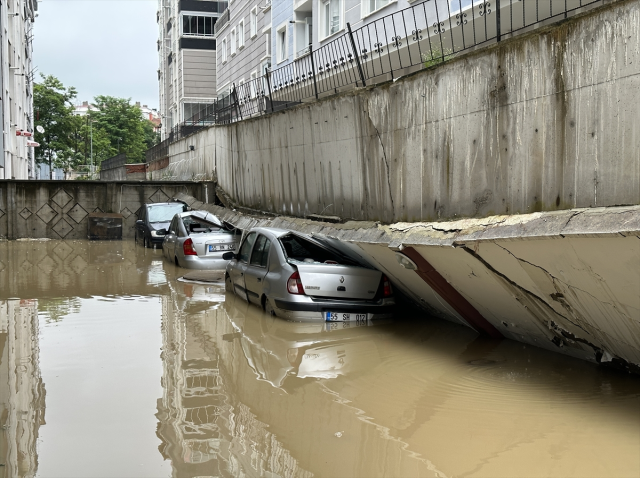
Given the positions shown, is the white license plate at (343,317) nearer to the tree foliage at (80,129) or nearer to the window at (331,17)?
the window at (331,17)

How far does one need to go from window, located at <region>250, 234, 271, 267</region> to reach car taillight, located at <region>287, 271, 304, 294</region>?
90 cm

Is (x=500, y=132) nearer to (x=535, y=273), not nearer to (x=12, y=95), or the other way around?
(x=535, y=273)

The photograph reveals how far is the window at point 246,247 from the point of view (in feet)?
38.6

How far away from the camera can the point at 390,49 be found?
680 inches

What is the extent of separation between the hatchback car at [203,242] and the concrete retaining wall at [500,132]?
3.27 m

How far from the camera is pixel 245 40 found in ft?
123

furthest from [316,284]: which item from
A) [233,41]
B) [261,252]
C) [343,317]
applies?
[233,41]

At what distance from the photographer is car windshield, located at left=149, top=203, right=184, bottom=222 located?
76.0 feet

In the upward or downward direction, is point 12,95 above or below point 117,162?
above

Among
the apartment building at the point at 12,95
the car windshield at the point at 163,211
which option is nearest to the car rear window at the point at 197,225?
the car windshield at the point at 163,211

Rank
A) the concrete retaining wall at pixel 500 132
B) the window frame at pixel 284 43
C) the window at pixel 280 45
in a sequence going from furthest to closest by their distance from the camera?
the window at pixel 280 45
the window frame at pixel 284 43
the concrete retaining wall at pixel 500 132

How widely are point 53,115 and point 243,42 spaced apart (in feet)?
110

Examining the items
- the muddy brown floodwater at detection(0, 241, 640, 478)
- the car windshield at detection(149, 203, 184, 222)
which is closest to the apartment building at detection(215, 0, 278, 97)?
the car windshield at detection(149, 203, 184, 222)

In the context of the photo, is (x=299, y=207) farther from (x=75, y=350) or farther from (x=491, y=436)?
(x=491, y=436)
